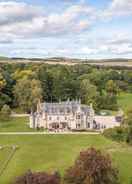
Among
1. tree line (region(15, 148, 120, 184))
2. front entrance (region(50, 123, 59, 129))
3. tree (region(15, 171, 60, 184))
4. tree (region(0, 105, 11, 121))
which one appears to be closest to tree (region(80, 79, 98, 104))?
front entrance (region(50, 123, 59, 129))

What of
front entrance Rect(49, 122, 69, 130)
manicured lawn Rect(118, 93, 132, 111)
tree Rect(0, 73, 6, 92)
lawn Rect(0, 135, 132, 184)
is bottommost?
lawn Rect(0, 135, 132, 184)

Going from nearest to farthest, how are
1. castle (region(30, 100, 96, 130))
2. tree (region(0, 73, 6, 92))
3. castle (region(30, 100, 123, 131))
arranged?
castle (region(30, 100, 123, 131)), castle (region(30, 100, 96, 130)), tree (region(0, 73, 6, 92))

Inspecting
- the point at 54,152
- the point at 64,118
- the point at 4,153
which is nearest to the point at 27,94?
the point at 64,118

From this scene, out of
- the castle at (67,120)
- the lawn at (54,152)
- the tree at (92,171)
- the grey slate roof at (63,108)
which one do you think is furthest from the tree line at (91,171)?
the grey slate roof at (63,108)

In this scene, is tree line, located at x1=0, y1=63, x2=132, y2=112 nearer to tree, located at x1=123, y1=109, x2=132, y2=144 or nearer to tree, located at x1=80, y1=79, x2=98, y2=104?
tree, located at x1=80, y1=79, x2=98, y2=104

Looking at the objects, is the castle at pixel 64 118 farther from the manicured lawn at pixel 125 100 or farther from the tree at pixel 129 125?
the manicured lawn at pixel 125 100

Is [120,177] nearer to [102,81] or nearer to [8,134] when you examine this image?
[8,134]

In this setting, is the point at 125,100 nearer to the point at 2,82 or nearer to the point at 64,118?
the point at 2,82
